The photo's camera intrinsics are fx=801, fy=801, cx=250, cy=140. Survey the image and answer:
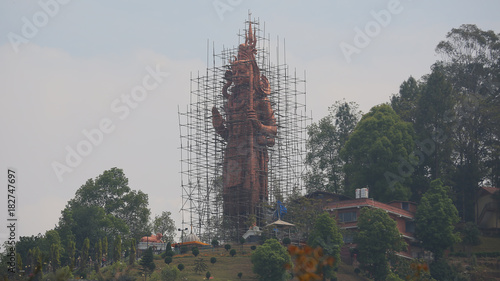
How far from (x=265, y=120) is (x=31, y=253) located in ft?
84.8

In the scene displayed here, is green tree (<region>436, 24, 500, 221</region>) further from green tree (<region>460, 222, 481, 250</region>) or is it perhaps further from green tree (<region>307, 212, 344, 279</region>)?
green tree (<region>307, 212, 344, 279</region>)

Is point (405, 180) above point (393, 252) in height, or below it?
above

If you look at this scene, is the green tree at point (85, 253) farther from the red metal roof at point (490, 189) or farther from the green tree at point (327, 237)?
the red metal roof at point (490, 189)

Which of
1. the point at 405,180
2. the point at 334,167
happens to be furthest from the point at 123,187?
the point at 405,180

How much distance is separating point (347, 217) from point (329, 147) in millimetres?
17792

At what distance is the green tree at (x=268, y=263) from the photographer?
59.8 metres

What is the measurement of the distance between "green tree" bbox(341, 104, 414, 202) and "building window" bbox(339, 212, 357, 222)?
5.51m

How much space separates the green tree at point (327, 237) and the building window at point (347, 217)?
23.7 ft

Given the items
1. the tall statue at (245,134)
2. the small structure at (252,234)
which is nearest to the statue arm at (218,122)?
the tall statue at (245,134)

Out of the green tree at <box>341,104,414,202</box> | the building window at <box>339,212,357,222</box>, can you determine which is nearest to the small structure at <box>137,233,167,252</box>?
the building window at <box>339,212,357,222</box>

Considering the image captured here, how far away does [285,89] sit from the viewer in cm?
7906

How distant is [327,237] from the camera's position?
6469 centimetres

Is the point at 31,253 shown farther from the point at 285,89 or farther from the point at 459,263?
the point at 459,263

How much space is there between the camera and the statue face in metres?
77.1
